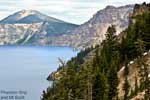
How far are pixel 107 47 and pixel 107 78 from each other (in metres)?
41.0

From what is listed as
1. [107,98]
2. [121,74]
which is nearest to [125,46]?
[121,74]

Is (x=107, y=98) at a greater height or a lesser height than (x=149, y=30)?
lesser

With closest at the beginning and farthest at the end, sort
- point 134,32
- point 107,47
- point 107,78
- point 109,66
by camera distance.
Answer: point 107,78 → point 109,66 → point 134,32 → point 107,47

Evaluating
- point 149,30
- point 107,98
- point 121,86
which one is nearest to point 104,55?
point 149,30

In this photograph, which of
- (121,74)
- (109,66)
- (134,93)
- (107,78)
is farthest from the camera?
(109,66)

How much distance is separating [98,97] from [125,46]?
3485 cm

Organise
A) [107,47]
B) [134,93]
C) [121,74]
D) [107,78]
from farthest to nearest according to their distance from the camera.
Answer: [107,47] → [121,74] → [107,78] → [134,93]

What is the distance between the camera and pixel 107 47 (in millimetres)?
151000

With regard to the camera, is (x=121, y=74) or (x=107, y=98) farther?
(x=121, y=74)

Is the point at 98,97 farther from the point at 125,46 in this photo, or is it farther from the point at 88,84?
the point at 125,46

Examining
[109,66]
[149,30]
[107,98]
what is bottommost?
[107,98]

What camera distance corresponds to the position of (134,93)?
103 m

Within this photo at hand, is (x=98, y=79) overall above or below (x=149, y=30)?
below

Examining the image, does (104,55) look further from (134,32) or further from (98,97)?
(98,97)
